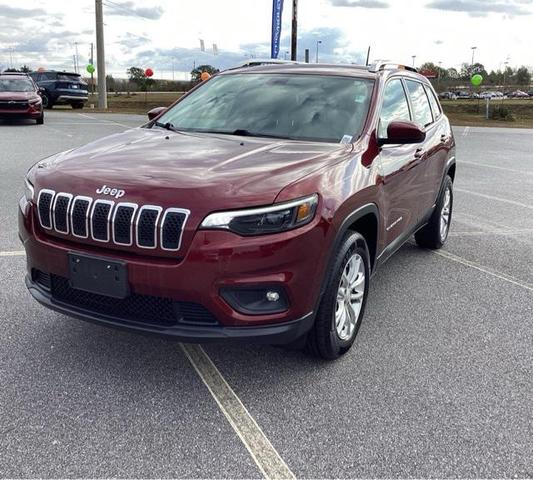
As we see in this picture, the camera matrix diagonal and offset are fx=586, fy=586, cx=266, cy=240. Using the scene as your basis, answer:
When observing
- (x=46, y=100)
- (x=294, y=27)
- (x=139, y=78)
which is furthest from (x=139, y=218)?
(x=139, y=78)

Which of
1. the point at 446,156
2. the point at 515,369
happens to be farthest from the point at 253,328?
the point at 446,156

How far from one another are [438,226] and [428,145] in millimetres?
1043

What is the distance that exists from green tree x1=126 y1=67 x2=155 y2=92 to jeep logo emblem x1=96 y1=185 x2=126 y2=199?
6922 centimetres

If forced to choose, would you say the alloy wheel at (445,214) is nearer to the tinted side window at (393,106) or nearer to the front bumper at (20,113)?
the tinted side window at (393,106)

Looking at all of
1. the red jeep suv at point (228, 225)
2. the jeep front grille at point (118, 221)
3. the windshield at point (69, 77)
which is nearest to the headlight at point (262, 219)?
the red jeep suv at point (228, 225)

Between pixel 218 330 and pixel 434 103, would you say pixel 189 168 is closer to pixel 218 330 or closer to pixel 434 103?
pixel 218 330

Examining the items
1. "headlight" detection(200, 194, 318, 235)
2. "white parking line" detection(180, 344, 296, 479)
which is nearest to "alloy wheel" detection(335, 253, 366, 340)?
"headlight" detection(200, 194, 318, 235)

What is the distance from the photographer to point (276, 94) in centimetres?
432

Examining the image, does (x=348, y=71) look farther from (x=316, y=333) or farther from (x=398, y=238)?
(x=316, y=333)

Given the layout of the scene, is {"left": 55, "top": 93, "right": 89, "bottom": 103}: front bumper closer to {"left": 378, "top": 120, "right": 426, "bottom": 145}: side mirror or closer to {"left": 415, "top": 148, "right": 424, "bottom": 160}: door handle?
{"left": 415, "top": 148, "right": 424, "bottom": 160}: door handle

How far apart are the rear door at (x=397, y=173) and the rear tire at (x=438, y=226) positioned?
92 centimetres

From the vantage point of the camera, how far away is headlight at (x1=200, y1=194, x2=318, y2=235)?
2775 mm

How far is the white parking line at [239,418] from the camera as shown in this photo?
2.52m

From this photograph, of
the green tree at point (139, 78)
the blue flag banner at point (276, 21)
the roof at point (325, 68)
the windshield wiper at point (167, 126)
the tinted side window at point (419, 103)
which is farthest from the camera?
the green tree at point (139, 78)
